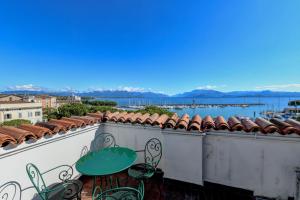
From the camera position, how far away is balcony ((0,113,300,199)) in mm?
1920

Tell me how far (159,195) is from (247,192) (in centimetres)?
137

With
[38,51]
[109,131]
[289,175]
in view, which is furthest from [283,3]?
[38,51]

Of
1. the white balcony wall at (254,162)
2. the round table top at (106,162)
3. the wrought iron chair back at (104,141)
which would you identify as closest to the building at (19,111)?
the wrought iron chair back at (104,141)

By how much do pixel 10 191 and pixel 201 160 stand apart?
2.54m

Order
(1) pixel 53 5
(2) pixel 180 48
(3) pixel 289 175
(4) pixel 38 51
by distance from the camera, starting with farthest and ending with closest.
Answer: (4) pixel 38 51, (2) pixel 180 48, (1) pixel 53 5, (3) pixel 289 175

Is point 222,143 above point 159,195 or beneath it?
above

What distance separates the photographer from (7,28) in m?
13.2

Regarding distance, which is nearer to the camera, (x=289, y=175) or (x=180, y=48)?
(x=289, y=175)

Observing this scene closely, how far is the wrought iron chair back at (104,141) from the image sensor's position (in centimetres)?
331

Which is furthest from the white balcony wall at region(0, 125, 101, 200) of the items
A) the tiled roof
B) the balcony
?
the tiled roof

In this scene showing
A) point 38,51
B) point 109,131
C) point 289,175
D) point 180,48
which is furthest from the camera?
point 38,51

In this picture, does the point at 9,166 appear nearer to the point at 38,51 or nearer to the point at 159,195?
the point at 159,195

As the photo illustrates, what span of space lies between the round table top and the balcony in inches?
25.4

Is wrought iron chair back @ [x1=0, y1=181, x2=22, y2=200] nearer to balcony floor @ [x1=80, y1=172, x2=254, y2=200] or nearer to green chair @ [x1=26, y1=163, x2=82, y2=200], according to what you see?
green chair @ [x1=26, y1=163, x2=82, y2=200]
